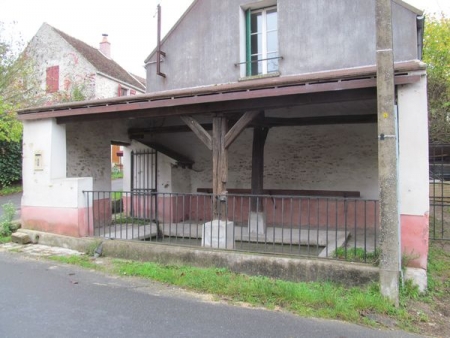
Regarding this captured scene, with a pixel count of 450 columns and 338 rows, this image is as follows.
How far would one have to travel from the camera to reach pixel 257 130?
8.05m

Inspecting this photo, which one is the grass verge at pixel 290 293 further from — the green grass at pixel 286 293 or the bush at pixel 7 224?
the bush at pixel 7 224

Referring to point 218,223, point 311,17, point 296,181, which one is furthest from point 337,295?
point 311,17

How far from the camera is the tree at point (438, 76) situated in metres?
13.3

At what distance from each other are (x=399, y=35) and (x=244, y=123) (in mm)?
4753

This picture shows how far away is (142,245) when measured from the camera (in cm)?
617

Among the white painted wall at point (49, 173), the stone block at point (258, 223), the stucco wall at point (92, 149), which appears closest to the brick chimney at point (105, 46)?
the stucco wall at point (92, 149)

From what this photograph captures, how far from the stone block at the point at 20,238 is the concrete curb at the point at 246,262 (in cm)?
137

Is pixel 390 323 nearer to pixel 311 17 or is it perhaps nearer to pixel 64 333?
pixel 64 333

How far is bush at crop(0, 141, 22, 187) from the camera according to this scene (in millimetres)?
16625

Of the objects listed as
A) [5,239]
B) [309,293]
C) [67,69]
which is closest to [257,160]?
[309,293]

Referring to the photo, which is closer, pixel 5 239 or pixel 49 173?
pixel 49 173

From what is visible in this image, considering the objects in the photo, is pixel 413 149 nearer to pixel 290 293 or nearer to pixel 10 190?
pixel 290 293

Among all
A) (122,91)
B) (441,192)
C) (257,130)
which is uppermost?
(122,91)

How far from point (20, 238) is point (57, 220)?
905 millimetres
